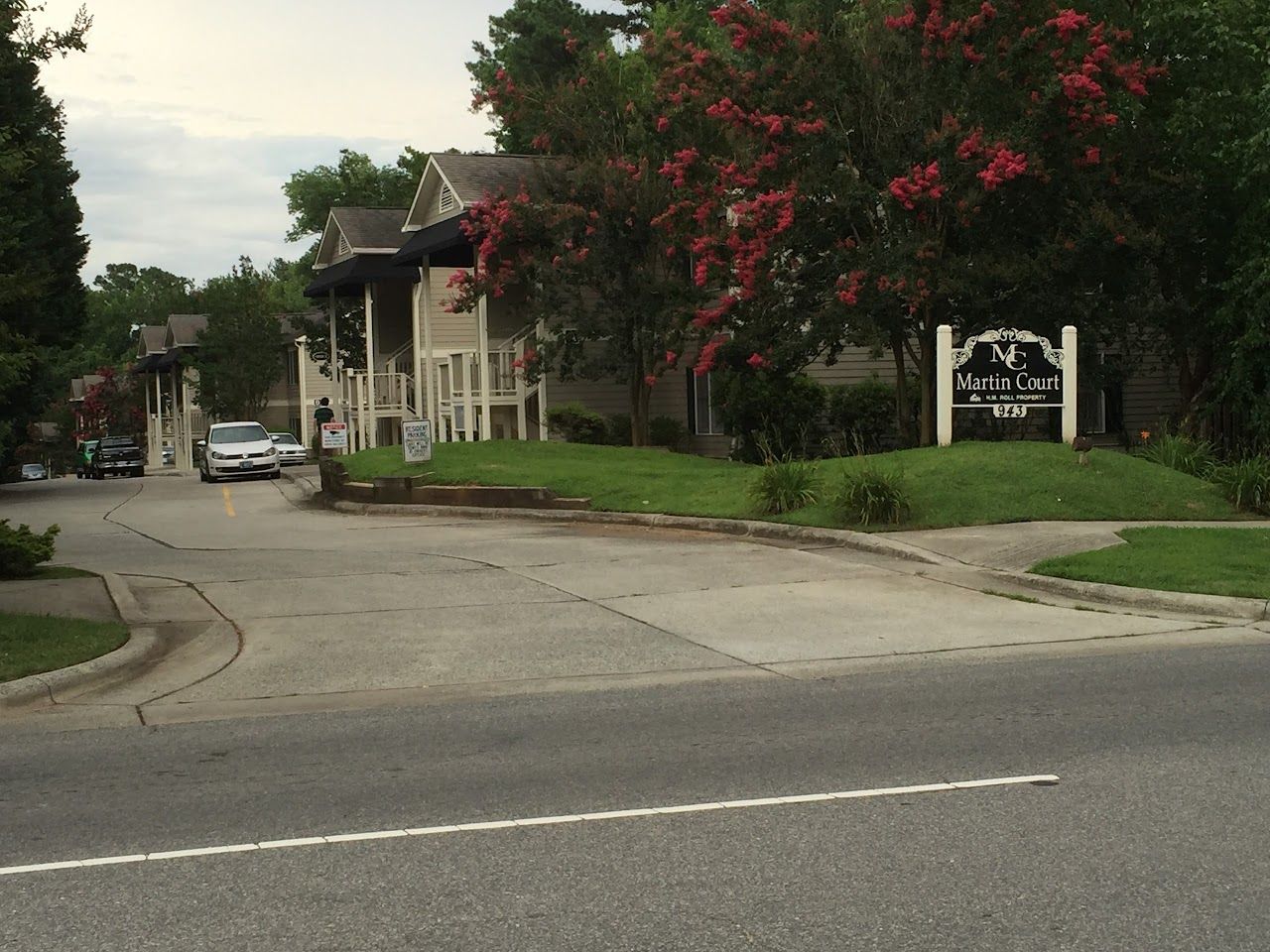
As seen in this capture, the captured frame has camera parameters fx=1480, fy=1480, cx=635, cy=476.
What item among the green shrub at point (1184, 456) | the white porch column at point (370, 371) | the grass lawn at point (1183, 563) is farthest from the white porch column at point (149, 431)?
the grass lawn at point (1183, 563)

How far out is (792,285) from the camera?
25.1 m

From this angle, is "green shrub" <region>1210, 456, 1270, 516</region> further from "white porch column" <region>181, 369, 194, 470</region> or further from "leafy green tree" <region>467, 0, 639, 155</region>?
"white porch column" <region>181, 369, 194, 470</region>

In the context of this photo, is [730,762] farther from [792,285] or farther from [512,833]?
[792,285]

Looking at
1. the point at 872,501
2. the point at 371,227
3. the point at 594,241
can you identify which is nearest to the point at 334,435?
the point at 371,227

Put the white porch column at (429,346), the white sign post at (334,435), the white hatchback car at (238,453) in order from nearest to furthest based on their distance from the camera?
the white porch column at (429,346)
the white hatchback car at (238,453)
the white sign post at (334,435)

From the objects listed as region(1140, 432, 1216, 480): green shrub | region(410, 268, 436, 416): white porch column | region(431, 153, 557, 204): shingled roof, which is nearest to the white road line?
region(1140, 432, 1216, 480): green shrub

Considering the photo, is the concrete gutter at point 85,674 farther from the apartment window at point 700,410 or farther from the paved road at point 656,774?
the apartment window at point 700,410

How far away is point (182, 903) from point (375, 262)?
127 ft

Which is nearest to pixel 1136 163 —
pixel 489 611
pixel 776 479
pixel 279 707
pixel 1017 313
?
pixel 1017 313

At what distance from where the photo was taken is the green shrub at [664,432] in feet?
111

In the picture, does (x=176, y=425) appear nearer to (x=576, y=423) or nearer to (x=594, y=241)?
(x=576, y=423)

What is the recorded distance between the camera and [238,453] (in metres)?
39.5

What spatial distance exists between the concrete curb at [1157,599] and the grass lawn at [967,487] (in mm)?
3642

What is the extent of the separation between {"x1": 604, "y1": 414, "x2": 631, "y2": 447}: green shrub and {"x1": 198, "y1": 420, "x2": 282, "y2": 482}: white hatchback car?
1080 centimetres
